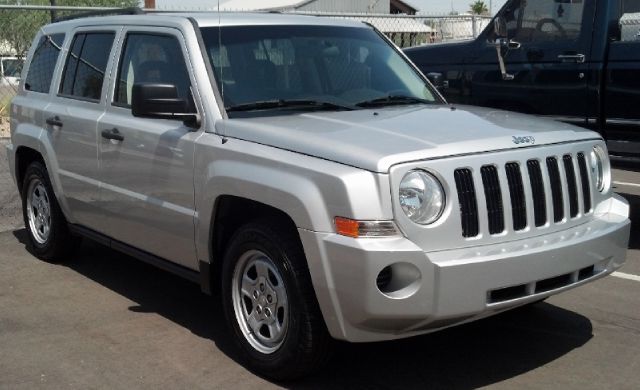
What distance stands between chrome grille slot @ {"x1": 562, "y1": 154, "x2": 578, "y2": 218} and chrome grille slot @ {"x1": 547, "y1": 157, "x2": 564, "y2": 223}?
101 mm

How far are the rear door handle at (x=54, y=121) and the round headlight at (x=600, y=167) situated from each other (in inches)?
143

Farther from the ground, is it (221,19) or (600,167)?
(221,19)

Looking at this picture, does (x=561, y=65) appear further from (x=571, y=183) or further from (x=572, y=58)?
(x=571, y=183)

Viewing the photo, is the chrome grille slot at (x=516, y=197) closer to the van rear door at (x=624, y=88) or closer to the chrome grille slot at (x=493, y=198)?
the chrome grille slot at (x=493, y=198)

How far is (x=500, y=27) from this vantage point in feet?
27.1

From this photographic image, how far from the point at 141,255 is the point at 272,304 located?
4.62 ft

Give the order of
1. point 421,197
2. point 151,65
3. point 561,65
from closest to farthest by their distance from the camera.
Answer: point 421,197
point 151,65
point 561,65

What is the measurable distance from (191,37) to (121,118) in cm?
79

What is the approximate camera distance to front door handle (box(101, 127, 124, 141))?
5.66 m

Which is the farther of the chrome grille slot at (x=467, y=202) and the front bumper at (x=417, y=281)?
the chrome grille slot at (x=467, y=202)

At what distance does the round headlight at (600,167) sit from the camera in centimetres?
502

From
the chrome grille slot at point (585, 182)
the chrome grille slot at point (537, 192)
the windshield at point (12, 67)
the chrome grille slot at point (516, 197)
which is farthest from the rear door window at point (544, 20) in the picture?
the windshield at point (12, 67)

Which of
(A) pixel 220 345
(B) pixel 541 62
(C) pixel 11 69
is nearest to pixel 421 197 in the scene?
(A) pixel 220 345

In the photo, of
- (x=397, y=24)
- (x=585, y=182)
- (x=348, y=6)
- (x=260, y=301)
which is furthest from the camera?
(x=348, y=6)
